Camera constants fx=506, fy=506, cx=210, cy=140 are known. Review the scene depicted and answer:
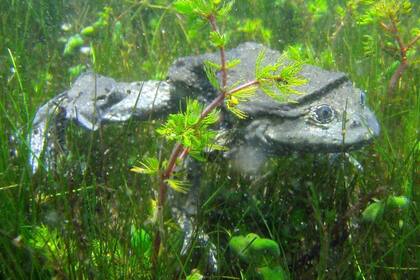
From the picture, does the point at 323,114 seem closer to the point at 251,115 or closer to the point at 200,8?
the point at 251,115

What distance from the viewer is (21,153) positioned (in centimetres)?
276

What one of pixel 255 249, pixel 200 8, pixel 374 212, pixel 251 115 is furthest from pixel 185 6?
pixel 374 212

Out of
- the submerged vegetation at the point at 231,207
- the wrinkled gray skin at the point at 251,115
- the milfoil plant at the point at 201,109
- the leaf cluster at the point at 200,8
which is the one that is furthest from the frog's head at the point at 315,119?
the leaf cluster at the point at 200,8

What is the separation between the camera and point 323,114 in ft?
9.58

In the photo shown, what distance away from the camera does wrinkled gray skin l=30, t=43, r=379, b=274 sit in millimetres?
2824

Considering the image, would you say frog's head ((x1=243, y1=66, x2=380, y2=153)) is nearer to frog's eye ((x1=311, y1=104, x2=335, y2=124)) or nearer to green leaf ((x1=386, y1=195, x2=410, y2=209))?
frog's eye ((x1=311, y1=104, x2=335, y2=124))

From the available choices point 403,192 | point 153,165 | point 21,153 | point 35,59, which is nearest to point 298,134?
point 403,192

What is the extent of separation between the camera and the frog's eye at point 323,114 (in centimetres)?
290

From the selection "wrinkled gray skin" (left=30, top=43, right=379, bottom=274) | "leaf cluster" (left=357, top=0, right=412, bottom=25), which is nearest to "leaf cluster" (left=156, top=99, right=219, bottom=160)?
"wrinkled gray skin" (left=30, top=43, right=379, bottom=274)

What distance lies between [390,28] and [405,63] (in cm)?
31

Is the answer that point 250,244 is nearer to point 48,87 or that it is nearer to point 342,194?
point 342,194

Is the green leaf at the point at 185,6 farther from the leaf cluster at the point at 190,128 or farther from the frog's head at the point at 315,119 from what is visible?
the frog's head at the point at 315,119

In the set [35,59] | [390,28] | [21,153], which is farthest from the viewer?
[35,59]

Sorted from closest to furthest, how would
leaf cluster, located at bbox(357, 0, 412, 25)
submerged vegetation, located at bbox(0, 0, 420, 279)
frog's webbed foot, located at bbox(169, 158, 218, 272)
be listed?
submerged vegetation, located at bbox(0, 0, 420, 279), frog's webbed foot, located at bbox(169, 158, 218, 272), leaf cluster, located at bbox(357, 0, 412, 25)
